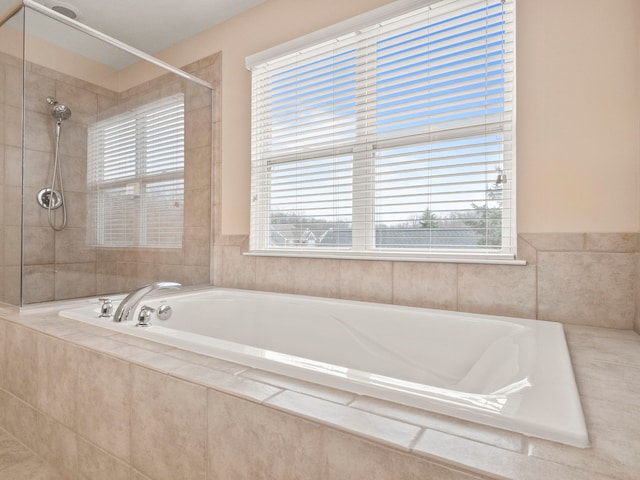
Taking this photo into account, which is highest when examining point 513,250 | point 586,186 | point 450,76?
point 450,76

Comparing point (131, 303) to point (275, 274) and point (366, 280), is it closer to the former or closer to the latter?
point (275, 274)

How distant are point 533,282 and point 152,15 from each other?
299cm

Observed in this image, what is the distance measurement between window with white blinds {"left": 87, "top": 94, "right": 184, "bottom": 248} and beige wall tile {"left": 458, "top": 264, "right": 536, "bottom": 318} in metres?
1.98

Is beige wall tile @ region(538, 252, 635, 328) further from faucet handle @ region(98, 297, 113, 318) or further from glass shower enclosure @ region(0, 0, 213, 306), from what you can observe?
glass shower enclosure @ region(0, 0, 213, 306)

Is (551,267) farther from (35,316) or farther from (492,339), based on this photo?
(35,316)

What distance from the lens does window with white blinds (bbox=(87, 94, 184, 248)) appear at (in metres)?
2.30

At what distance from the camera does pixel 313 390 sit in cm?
83

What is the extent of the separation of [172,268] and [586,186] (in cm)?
248

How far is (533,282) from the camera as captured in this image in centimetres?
159

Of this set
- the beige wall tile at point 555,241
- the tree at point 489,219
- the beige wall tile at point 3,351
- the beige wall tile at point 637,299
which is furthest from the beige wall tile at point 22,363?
the beige wall tile at point 637,299

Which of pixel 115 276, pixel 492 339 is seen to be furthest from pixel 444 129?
pixel 115 276

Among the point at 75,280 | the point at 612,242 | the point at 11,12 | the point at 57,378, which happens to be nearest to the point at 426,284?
the point at 612,242

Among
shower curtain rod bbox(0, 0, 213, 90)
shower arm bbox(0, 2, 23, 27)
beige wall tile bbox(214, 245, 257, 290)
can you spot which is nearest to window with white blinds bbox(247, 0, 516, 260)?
beige wall tile bbox(214, 245, 257, 290)

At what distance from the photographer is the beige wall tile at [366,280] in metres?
1.92
